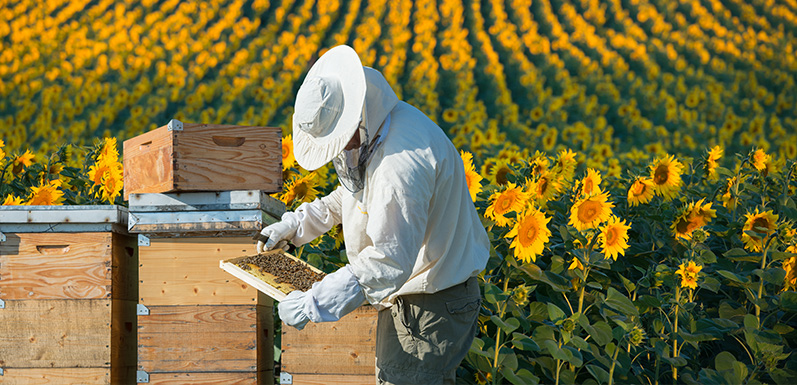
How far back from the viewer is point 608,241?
2.92m

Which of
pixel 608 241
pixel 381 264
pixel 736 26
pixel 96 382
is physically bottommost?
pixel 96 382

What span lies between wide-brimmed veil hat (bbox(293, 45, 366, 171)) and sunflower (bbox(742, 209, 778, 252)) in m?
2.08

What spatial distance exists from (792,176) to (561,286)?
6.90 ft

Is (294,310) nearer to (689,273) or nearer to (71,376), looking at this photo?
(71,376)

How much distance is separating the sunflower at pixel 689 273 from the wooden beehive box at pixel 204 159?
186cm

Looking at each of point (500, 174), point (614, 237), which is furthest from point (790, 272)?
point (500, 174)

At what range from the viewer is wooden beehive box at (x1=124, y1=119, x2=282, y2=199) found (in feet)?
9.43

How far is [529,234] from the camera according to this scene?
2898 mm

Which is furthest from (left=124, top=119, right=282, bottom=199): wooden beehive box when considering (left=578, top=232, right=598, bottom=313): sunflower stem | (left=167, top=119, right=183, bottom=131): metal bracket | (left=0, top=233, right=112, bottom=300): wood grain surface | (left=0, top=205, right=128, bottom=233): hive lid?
(left=578, top=232, right=598, bottom=313): sunflower stem

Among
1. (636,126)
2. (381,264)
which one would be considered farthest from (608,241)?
(636,126)

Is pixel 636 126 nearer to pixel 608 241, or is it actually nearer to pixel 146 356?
pixel 608 241

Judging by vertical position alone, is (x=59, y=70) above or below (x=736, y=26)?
below

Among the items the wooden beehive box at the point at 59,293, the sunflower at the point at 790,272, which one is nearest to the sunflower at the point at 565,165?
the sunflower at the point at 790,272

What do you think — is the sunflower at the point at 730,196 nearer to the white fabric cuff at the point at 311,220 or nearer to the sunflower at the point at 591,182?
the sunflower at the point at 591,182
